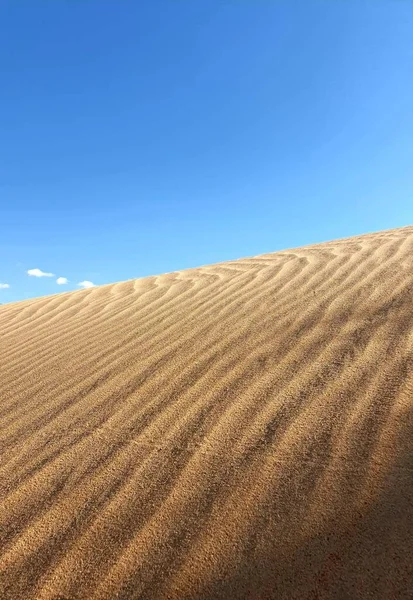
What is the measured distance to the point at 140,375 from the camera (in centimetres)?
240

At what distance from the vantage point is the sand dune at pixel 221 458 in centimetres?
113

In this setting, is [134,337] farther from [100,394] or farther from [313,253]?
[313,253]

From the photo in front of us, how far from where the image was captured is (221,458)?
5.08ft

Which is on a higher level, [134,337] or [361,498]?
[134,337]

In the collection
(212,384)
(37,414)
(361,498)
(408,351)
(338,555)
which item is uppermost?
(408,351)

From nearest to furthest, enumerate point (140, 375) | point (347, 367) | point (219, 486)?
point (219, 486) → point (347, 367) → point (140, 375)

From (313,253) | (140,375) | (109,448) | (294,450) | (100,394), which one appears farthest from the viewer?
(313,253)

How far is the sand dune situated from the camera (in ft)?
3.70

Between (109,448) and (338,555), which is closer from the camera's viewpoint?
(338,555)

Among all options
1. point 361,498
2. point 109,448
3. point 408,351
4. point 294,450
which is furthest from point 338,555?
point 408,351

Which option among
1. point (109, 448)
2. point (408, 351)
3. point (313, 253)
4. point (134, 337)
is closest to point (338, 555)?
point (109, 448)

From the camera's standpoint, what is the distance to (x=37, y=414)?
2137mm

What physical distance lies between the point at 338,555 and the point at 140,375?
151cm

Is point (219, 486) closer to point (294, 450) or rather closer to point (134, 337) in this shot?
point (294, 450)
